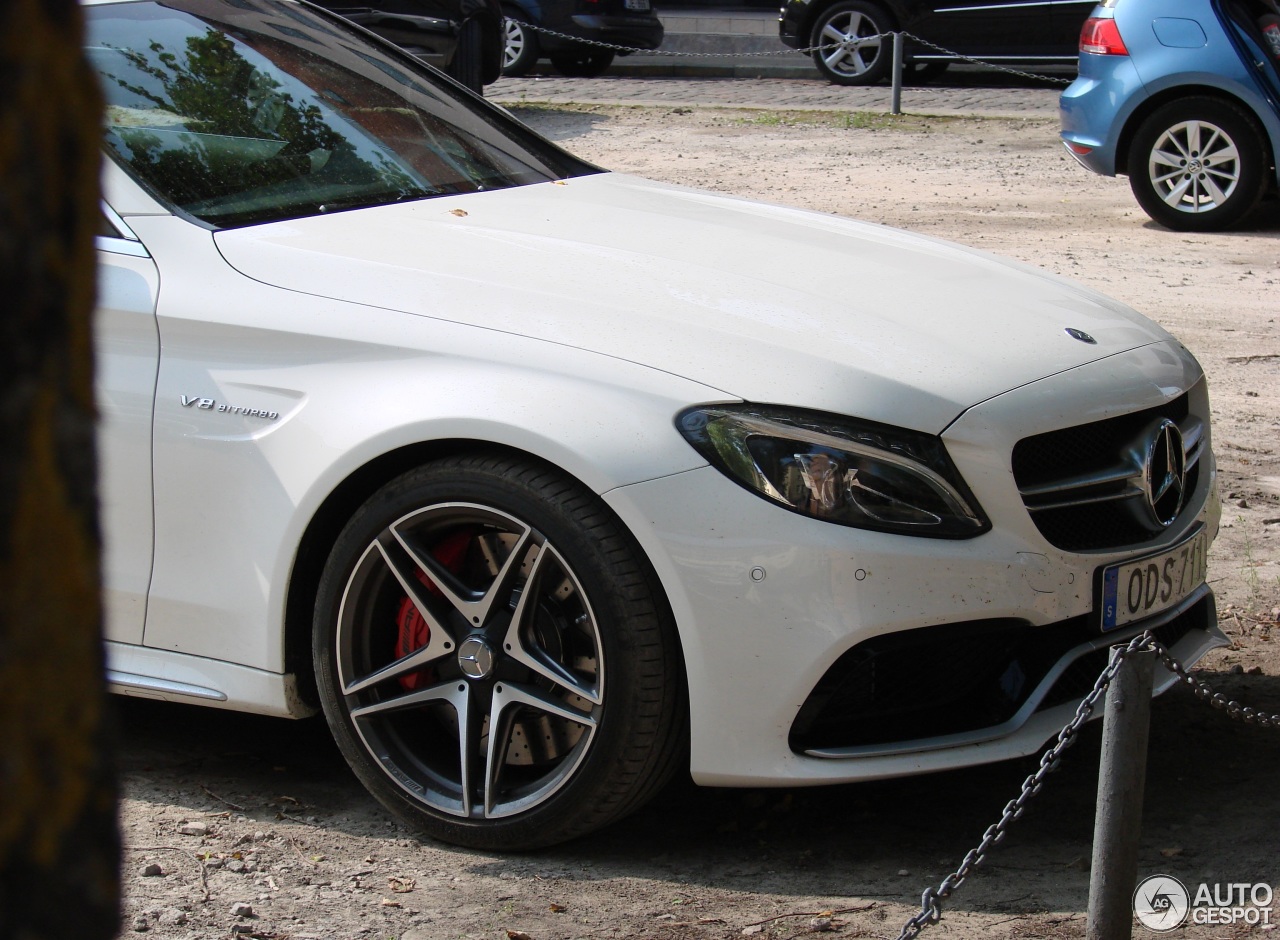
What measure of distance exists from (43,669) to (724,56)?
777 inches

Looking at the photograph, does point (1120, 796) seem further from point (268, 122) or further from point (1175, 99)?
point (1175, 99)

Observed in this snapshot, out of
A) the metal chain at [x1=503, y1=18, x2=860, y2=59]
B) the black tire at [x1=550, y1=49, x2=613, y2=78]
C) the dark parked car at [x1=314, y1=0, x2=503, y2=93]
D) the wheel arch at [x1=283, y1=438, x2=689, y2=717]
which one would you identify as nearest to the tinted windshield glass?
the wheel arch at [x1=283, y1=438, x2=689, y2=717]

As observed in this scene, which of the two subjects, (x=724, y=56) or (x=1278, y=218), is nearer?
(x=1278, y=218)

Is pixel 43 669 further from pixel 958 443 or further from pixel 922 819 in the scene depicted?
pixel 922 819

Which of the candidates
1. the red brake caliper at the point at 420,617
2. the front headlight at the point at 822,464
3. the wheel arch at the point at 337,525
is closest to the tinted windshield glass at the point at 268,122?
the wheel arch at the point at 337,525

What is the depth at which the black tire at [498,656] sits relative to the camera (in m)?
2.68

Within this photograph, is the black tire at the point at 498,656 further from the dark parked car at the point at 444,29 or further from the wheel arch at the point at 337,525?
the dark parked car at the point at 444,29

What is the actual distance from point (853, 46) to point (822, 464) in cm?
1472

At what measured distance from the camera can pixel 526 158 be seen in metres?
4.09

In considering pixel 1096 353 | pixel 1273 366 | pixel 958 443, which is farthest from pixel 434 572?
pixel 1273 366

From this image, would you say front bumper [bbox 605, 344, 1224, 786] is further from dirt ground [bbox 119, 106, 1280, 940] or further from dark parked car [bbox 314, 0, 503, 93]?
dark parked car [bbox 314, 0, 503, 93]

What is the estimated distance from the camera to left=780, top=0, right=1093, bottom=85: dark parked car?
620 inches

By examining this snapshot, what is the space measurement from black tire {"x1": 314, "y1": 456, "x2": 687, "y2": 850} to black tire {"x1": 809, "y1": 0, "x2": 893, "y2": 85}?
46.9ft
